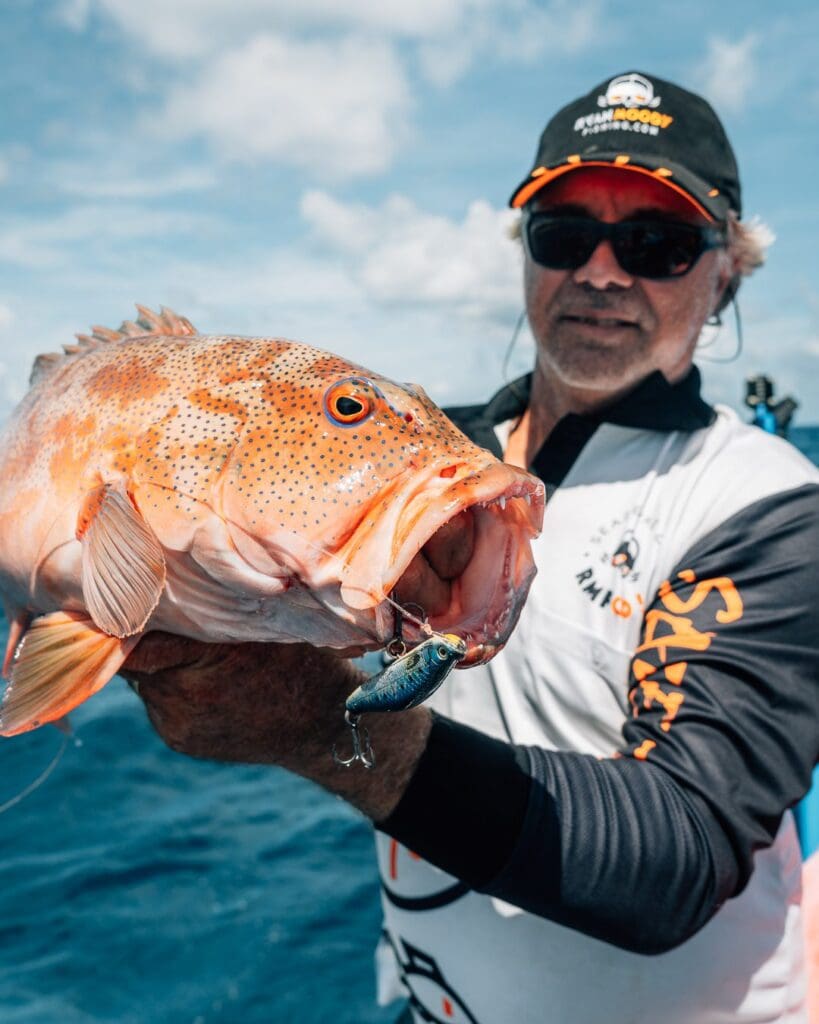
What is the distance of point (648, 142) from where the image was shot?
120 inches

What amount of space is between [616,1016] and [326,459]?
1.97 m

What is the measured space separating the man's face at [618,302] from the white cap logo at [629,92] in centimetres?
28

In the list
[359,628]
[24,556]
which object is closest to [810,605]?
[359,628]

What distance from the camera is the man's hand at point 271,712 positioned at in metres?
1.83

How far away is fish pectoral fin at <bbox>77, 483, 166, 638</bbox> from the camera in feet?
5.41

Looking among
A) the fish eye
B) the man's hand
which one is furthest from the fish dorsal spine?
the man's hand

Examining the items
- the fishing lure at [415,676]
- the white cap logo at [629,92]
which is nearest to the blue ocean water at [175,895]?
the fishing lure at [415,676]

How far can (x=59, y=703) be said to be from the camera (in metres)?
1.73

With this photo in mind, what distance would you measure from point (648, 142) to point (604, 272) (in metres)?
0.47

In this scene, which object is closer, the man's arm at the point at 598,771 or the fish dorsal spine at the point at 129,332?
the man's arm at the point at 598,771

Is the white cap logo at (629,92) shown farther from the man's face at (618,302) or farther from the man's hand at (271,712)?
the man's hand at (271,712)

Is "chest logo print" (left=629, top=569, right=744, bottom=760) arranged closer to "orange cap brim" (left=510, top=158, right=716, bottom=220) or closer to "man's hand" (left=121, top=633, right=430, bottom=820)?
"man's hand" (left=121, top=633, right=430, bottom=820)

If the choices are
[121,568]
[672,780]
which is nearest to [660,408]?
[672,780]

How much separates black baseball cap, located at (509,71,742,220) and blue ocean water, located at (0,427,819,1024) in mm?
4079
